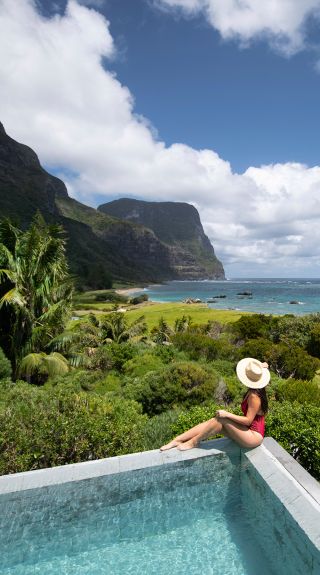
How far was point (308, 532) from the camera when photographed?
4.65 meters

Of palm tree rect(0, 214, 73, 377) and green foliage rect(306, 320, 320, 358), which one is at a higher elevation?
palm tree rect(0, 214, 73, 377)

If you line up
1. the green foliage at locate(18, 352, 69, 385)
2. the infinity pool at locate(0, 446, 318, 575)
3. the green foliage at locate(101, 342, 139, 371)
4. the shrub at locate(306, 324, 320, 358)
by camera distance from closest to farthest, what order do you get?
the infinity pool at locate(0, 446, 318, 575), the green foliage at locate(18, 352, 69, 385), the green foliage at locate(101, 342, 139, 371), the shrub at locate(306, 324, 320, 358)

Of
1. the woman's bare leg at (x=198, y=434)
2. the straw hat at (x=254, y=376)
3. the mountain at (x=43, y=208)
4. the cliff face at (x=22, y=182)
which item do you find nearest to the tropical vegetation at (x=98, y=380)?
the woman's bare leg at (x=198, y=434)

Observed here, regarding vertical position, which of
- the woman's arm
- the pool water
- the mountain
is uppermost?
the mountain

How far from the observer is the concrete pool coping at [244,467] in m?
5.00

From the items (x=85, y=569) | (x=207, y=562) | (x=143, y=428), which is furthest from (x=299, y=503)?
(x=143, y=428)

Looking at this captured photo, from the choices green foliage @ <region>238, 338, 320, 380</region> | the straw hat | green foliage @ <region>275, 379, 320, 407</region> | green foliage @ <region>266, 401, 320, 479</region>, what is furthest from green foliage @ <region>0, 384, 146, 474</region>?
green foliage @ <region>238, 338, 320, 380</region>

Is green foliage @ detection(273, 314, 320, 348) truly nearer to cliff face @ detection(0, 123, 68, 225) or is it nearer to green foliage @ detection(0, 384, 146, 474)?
green foliage @ detection(0, 384, 146, 474)

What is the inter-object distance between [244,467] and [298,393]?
18.4 feet

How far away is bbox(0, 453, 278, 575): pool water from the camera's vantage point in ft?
16.8

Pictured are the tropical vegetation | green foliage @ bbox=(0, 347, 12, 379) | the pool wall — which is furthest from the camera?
green foliage @ bbox=(0, 347, 12, 379)

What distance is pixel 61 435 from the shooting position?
6836 mm

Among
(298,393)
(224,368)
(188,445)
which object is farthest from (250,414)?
(224,368)

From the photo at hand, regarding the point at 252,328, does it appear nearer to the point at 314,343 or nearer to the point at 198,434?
the point at 314,343
